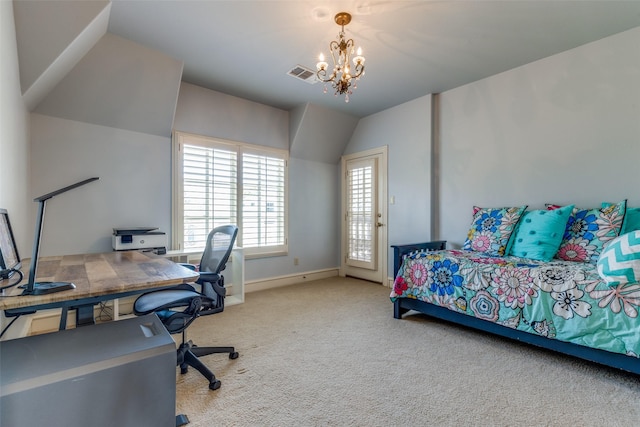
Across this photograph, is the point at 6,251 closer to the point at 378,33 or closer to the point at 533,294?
the point at 378,33

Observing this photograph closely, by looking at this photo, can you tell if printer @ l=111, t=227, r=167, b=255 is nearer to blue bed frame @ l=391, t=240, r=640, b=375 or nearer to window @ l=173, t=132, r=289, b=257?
window @ l=173, t=132, r=289, b=257

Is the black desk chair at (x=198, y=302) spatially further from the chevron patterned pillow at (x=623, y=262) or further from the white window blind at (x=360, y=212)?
the white window blind at (x=360, y=212)

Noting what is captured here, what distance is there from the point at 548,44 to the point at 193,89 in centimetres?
371

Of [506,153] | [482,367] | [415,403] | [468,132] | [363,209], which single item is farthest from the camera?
[363,209]

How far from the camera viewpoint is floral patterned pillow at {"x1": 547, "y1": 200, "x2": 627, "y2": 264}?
2.37 m

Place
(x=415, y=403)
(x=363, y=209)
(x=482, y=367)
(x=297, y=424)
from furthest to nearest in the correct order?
1. (x=363, y=209)
2. (x=482, y=367)
3. (x=415, y=403)
4. (x=297, y=424)

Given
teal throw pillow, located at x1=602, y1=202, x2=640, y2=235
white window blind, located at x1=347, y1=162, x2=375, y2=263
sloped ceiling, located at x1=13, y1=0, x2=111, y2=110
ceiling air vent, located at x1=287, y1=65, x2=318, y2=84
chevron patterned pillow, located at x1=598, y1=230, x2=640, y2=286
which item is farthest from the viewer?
white window blind, located at x1=347, y1=162, x2=375, y2=263

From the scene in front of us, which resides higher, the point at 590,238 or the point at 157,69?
the point at 157,69

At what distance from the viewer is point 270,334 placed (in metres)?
2.61

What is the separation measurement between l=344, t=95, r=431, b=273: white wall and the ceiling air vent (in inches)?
55.8

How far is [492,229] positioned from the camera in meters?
2.98

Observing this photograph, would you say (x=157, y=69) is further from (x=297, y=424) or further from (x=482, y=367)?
(x=482, y=367)

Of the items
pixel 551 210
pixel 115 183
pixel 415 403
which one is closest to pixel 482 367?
pixel 415 403

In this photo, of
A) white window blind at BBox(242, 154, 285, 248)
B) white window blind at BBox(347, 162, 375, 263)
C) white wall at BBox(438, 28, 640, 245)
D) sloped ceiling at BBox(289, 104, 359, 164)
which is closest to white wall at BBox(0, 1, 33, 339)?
white window blind at BBox(242, 154, 285, 248)
